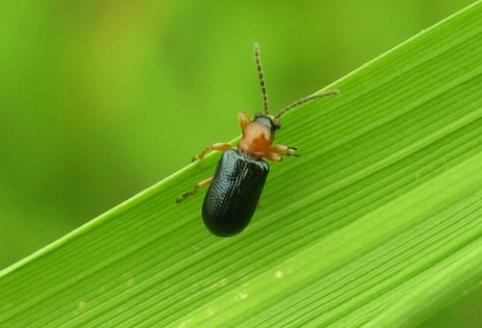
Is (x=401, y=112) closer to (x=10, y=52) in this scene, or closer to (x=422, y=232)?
(x=422, y=232)

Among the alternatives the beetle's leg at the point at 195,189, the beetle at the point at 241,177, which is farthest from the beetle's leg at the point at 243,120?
the beetle's leg at the point at 195,189

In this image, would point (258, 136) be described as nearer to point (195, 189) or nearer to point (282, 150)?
point (282, 150)

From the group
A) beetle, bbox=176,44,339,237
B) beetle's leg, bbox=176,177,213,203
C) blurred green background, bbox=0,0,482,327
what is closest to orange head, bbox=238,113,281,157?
beetle, bbox=176,44,339,237

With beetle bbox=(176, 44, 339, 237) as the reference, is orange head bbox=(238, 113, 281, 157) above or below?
above

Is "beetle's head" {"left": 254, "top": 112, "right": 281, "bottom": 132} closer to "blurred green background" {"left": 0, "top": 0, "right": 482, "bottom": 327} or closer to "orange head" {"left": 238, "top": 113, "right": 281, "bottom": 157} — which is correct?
"orange head" {"left": 238, "top": 113, "right": 281, "bottom": 157}

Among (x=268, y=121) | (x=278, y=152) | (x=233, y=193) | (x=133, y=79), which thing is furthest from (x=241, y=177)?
(x=133, y=79)

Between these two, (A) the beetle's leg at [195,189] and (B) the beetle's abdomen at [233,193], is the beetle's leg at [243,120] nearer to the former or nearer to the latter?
(B) the beetle's abdomen at [233,193]

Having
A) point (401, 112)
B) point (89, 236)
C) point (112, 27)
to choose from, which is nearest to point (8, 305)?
point (89, 236)
